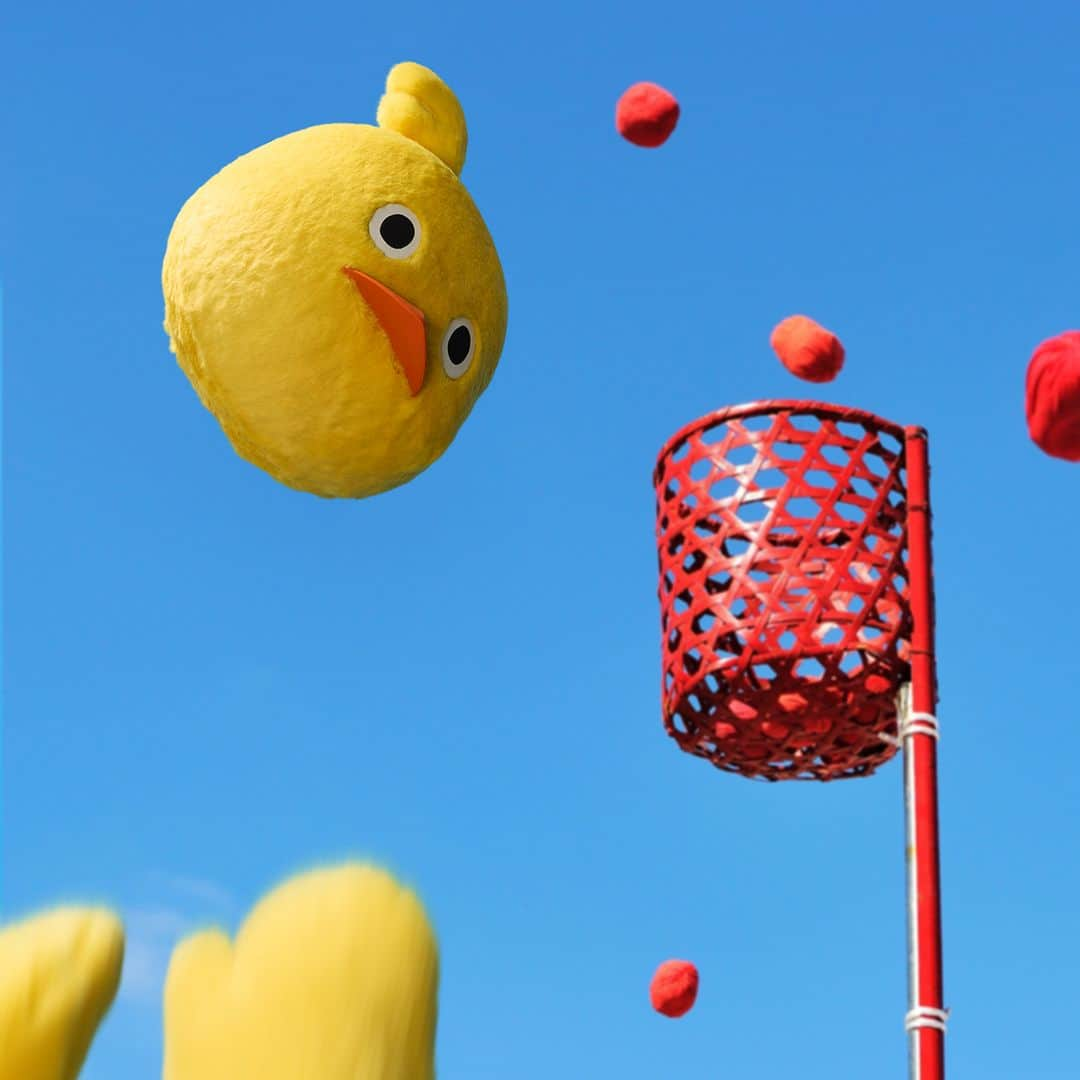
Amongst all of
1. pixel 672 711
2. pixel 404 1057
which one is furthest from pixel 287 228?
pixel 672 711

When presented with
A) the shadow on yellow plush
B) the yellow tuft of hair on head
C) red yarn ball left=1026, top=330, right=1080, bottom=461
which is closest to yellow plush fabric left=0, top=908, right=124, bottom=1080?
the shadow on yellow plush

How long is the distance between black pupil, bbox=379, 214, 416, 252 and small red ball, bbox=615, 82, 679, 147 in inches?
52.0

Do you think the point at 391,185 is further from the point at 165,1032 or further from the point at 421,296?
the point at 165,1032

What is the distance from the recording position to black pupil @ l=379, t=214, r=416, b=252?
4.92 metres

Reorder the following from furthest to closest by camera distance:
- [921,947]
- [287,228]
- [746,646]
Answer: [746,646] < [921,947] < [287,228]

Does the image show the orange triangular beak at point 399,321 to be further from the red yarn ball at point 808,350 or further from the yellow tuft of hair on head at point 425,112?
the red yarn ball at point 808,350

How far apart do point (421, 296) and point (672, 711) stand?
2706mm

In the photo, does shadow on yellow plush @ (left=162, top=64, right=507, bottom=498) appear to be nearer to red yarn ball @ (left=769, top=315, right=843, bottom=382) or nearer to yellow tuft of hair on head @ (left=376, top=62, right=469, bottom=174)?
yellow tuft of hair on head @ (left=376, top=62, right=469, bottom=174)

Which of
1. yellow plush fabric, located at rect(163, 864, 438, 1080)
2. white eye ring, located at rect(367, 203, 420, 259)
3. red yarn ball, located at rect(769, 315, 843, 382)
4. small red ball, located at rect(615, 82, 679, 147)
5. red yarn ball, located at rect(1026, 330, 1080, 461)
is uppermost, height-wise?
small red ball, located at rect(615, 82, 679, 147)

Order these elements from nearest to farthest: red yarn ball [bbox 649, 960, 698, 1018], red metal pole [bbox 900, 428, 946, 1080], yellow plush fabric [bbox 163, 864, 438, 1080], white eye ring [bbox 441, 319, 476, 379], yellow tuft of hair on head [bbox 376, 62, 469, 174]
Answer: yellow plush fabric [bbox 163, 864, 438, 1080], white eye ring [bbox 441, 319, 476, 379], yellow tuft of hair on head [bbox 376, 62, 469, 174], red metal pole [bbox 900, 428, 946, 1080], red yarn ball [bbox 649, 960, 698, 1018]

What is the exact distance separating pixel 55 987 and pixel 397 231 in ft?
7.58

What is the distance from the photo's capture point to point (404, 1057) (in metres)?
3.41

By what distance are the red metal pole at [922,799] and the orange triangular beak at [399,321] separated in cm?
252

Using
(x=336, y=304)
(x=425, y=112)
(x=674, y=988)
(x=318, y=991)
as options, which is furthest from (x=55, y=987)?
(x=674, y=988)
